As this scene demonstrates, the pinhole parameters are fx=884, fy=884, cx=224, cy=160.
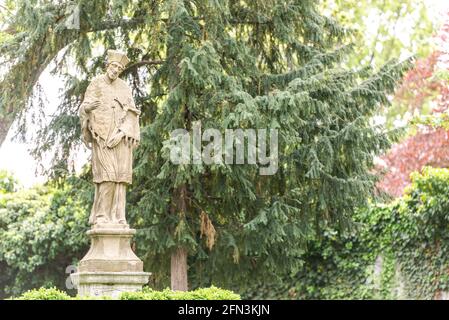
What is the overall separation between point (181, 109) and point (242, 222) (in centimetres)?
229

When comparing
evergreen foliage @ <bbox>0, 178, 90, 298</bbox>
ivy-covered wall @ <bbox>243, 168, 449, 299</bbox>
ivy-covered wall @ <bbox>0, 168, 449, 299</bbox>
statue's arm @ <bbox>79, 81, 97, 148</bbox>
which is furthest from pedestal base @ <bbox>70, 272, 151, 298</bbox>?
evergreen foliage @ <bbox>0, 178, 90, 298</bbox>

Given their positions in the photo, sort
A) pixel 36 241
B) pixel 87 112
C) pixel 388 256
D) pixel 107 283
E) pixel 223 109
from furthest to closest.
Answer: pixel 36 241
pixel 388 256
pixel 223 109
pixel 87 112
pixel 107 283

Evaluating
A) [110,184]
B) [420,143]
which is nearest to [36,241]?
[110,184]

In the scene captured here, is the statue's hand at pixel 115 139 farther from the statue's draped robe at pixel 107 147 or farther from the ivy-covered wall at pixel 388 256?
the ivy-covered wall at pixel 388 256

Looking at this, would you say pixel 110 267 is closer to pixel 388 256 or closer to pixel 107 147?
pixel 107 147

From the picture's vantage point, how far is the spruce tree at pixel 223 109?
13.2m

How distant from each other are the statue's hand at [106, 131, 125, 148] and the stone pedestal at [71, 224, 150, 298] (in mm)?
962

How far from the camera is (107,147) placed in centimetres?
1055

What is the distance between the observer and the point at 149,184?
13992 millimetres

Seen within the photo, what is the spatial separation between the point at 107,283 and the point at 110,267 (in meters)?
0.19

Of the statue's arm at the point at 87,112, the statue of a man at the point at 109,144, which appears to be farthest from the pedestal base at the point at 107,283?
the statue's arm at the point at 87,112

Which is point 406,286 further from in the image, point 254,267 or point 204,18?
point 204,18

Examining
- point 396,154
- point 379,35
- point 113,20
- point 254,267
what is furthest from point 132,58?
point 379,35

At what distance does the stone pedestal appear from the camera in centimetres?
1016
